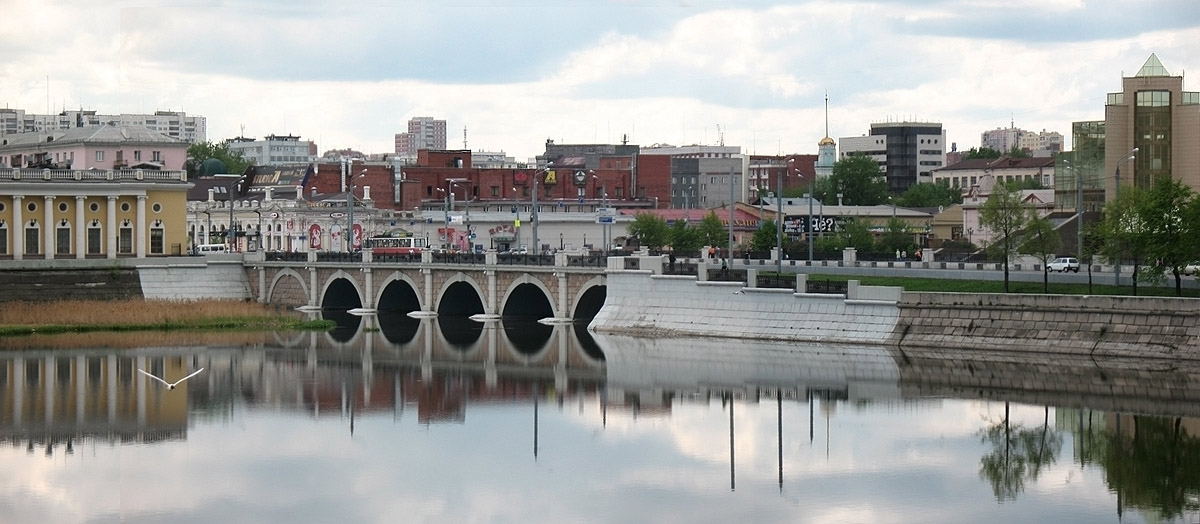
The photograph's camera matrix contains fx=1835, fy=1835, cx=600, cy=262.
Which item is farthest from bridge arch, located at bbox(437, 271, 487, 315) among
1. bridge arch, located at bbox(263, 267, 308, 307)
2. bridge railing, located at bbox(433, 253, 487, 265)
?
bridge arch, located at bbox(263, 267, 308, 307)

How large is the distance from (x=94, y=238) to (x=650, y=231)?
1675 inches

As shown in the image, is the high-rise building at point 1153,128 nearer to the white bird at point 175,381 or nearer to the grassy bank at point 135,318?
the grassy bank at point 135,318

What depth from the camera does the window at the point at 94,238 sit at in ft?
344

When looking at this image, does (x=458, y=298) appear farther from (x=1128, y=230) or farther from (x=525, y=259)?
(x=1128, y=230)

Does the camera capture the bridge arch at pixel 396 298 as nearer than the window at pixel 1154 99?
No

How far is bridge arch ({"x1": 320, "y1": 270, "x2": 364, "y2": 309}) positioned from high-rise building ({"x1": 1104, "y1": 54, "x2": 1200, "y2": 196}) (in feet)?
141

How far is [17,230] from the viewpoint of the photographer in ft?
336

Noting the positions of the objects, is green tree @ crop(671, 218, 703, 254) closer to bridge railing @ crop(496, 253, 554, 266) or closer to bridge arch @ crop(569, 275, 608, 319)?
bridge railing @ crop(496, 253, 554, 266)

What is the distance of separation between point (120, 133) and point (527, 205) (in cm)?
4371

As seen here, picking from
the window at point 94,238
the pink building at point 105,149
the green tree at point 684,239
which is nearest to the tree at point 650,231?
the green tree at point 684,239

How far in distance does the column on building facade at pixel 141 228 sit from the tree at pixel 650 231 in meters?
38.0

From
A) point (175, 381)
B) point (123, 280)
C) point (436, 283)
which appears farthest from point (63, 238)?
point (175, 381)

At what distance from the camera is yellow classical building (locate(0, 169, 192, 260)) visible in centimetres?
10238

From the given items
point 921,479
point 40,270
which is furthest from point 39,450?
point 40,270
